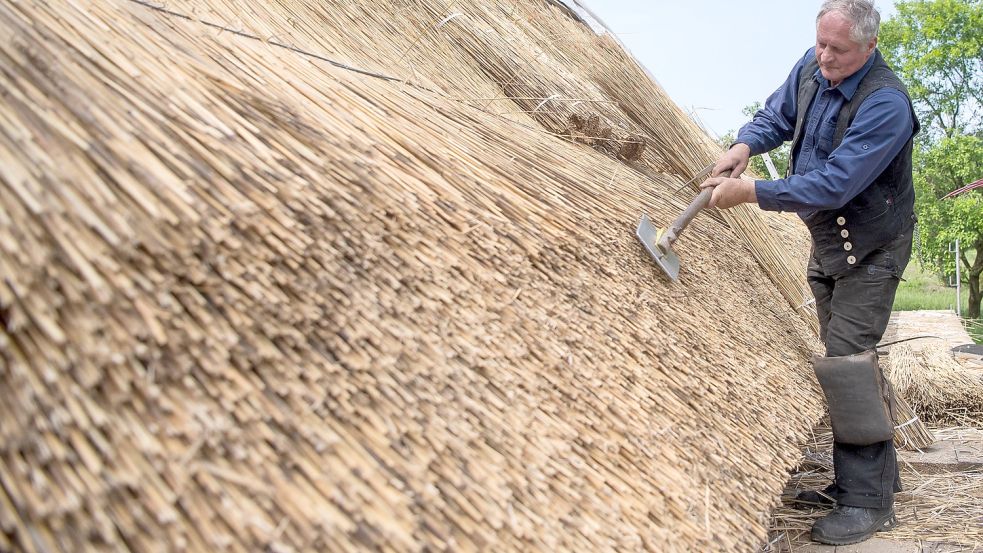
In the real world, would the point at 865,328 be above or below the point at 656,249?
above

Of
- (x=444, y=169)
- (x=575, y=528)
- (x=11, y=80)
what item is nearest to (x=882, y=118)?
(x=444, y=169)

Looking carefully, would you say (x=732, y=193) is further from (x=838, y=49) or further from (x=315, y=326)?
(x=315, y=326)

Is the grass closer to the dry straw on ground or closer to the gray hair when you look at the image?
the dry straw on ground

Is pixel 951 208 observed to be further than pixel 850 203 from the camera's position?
Yes

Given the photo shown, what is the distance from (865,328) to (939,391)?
2099 millimetres

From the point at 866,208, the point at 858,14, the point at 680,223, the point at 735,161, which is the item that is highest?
the point at 858,14

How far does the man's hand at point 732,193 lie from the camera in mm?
2480

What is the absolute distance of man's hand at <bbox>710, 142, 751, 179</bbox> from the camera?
2.92 meters

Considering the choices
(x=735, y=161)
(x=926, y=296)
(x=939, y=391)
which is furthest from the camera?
(x=926, y=296)

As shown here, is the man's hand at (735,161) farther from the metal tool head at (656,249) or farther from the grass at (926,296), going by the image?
the grass at (926,296)

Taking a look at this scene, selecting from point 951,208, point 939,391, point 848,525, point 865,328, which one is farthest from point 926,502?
point 951,208

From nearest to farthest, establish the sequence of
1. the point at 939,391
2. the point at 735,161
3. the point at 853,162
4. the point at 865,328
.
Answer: the point at 853,162, the point at 865,328, the point at 735,161, the point at 939,391

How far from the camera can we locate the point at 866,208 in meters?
2.66

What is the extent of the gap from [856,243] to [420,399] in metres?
2.04
